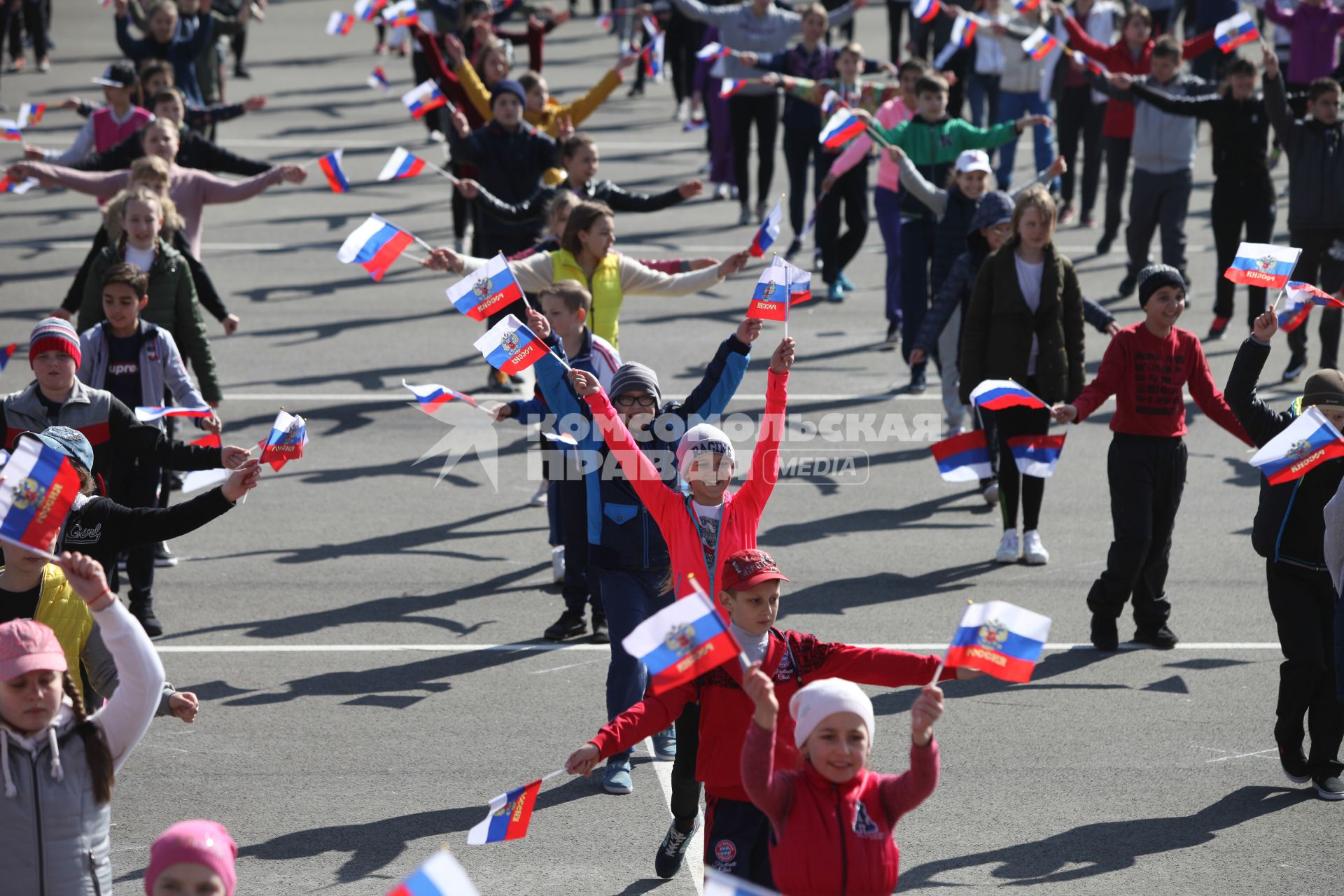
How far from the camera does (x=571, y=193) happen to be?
10.4 m

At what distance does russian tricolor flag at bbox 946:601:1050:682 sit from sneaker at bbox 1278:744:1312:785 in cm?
294

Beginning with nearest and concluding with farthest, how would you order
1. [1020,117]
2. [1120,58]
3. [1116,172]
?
[1120,58] < [1116,172] < [1020,117]

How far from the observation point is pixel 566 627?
29.6 ft

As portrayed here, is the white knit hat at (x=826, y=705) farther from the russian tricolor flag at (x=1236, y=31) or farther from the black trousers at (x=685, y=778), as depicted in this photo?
the russian tricolor flag at (x=1236, y=31)

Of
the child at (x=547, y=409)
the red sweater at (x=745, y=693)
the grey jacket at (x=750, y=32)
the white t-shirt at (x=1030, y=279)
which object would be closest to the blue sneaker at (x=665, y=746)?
the child at (x=547, y=409)

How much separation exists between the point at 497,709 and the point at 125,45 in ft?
44.3

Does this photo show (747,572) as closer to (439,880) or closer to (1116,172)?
(439,880)

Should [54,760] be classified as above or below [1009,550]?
above

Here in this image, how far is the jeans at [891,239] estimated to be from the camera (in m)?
14.6

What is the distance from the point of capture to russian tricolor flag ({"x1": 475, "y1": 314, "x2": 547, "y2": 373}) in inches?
294

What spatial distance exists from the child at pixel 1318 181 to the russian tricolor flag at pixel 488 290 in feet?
24.6

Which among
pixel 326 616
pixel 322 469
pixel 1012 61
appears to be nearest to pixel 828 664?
pixel 326 616

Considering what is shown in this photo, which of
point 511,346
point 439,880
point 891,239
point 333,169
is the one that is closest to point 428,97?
point 333,169

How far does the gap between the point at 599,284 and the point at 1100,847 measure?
4544 mm
